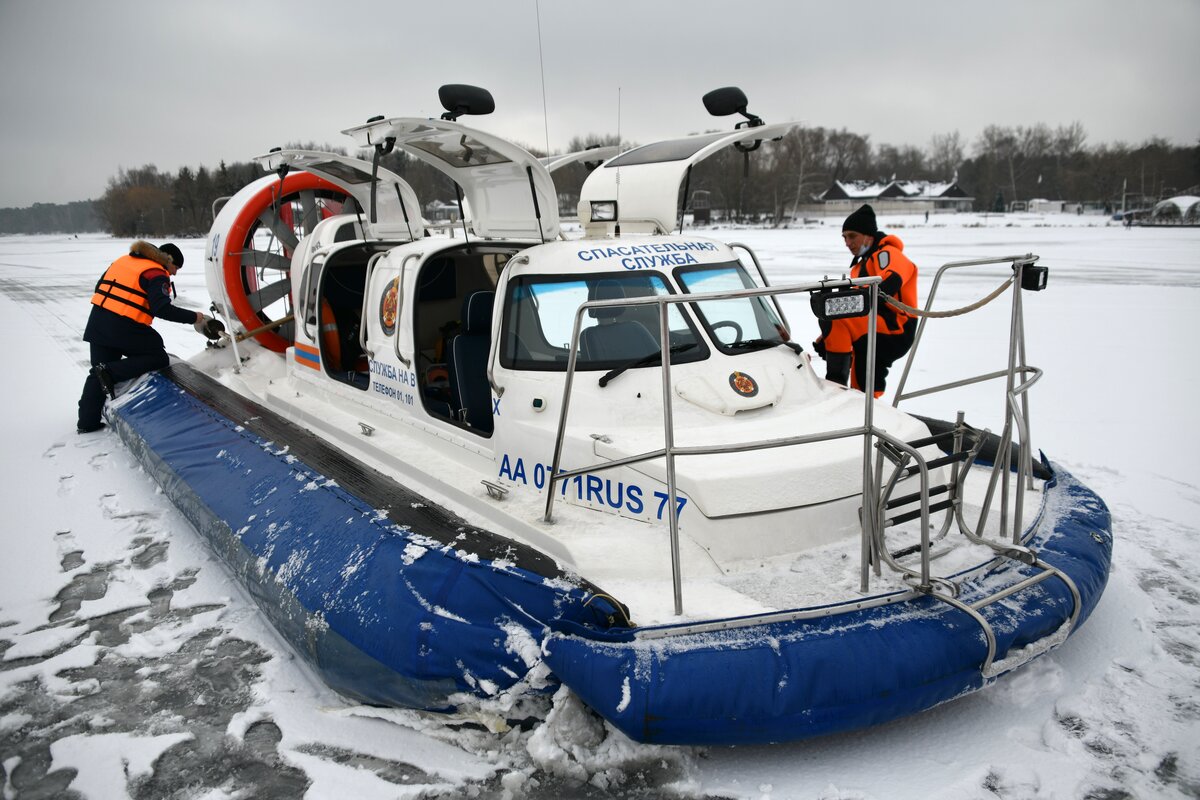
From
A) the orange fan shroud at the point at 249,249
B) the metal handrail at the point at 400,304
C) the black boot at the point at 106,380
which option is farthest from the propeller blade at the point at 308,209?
the metal handrail at the point at 400,304

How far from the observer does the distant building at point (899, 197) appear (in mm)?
71438

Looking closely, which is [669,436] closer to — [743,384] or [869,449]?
[869,449]

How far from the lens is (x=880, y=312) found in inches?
201

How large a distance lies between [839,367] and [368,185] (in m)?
3.74

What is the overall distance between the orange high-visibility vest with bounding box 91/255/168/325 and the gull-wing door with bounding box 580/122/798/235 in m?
4.13

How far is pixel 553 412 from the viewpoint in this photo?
11.9ft

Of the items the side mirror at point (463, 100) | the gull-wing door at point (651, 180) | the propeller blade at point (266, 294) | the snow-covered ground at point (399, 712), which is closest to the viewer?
the snow-covered ground at point (399, 712)

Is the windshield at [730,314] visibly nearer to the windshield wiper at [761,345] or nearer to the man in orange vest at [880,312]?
the windshield wiper at [761,345]

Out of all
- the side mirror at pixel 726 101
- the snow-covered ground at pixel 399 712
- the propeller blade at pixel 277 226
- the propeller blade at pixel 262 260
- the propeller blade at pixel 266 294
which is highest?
the side mirror at pixel 726 101

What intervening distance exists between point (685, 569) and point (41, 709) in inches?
95.2

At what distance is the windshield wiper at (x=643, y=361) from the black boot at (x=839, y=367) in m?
1.74

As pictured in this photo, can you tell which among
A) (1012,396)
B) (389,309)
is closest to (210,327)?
(389,309)

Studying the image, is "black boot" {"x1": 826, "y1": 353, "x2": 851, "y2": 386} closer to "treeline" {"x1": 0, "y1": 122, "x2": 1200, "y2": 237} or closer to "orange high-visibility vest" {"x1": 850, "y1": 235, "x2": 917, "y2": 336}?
"orange high-visibility vest" {"x1": 850, "y1": 235, "x2": 917, "y2": 336}

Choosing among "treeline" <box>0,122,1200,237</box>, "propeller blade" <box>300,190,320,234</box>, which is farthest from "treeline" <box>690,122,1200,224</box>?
"propeller blade" <box>300,190,320,234</box>
